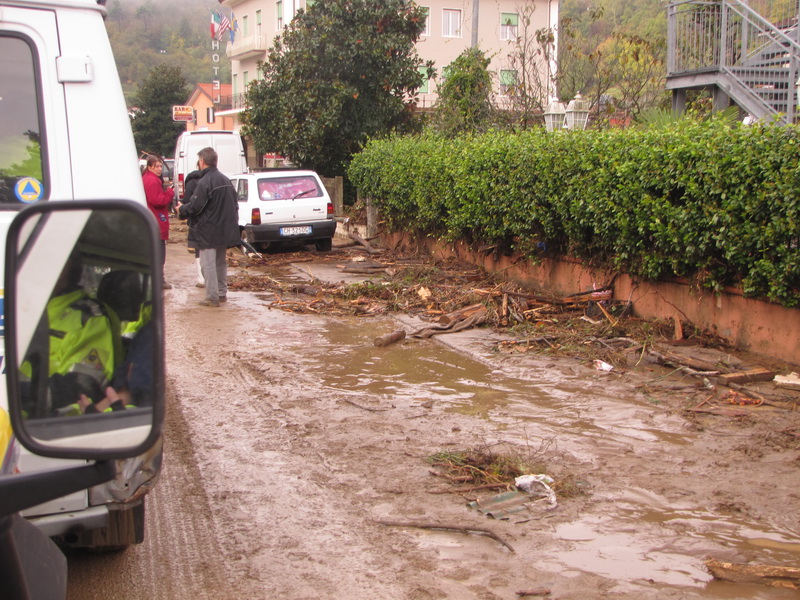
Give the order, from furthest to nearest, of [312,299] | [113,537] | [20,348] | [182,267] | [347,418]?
[182,267], [312,299], [347,418], [113,537], [20,348]

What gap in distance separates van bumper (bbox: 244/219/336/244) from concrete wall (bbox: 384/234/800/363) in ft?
20.5

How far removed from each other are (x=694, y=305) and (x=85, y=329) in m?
7.53

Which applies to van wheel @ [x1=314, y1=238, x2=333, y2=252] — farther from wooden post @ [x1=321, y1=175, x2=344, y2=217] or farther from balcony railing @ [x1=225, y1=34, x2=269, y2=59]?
balcony railing @ [x1=225, y1=34, x2=269, y2=59]

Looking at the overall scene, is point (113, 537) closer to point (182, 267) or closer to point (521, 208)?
point (521, 208)

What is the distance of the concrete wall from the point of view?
7.41 meters

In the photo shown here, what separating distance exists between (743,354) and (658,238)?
54.7 inches

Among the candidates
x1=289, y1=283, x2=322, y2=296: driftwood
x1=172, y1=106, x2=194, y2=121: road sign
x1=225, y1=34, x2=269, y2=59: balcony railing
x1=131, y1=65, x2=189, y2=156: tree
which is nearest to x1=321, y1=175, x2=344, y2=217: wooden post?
x1=289, y1=283, x2=322, y2=296: driftwood

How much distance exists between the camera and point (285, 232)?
17.0 m

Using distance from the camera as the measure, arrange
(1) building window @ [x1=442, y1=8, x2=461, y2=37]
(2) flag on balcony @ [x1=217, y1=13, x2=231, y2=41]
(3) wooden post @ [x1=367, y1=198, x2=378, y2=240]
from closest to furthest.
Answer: (3) wooden post @ [x1=367, y1=198, x2=378, y2=240] < (1) building window @ [x1=442, y1=8, x2=461, y2=37] < (2) flag on balcony @ [x1=217, y1=13, x2=231, y2=41]

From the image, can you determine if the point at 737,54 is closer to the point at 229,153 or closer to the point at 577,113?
the point at 577,113

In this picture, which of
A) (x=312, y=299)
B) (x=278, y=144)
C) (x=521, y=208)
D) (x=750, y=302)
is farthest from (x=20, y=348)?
(x=278, y=144)

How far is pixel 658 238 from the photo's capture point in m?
8.34

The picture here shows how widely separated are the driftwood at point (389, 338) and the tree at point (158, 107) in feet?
161

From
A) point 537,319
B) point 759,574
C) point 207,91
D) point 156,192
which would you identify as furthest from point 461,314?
point 207,91
